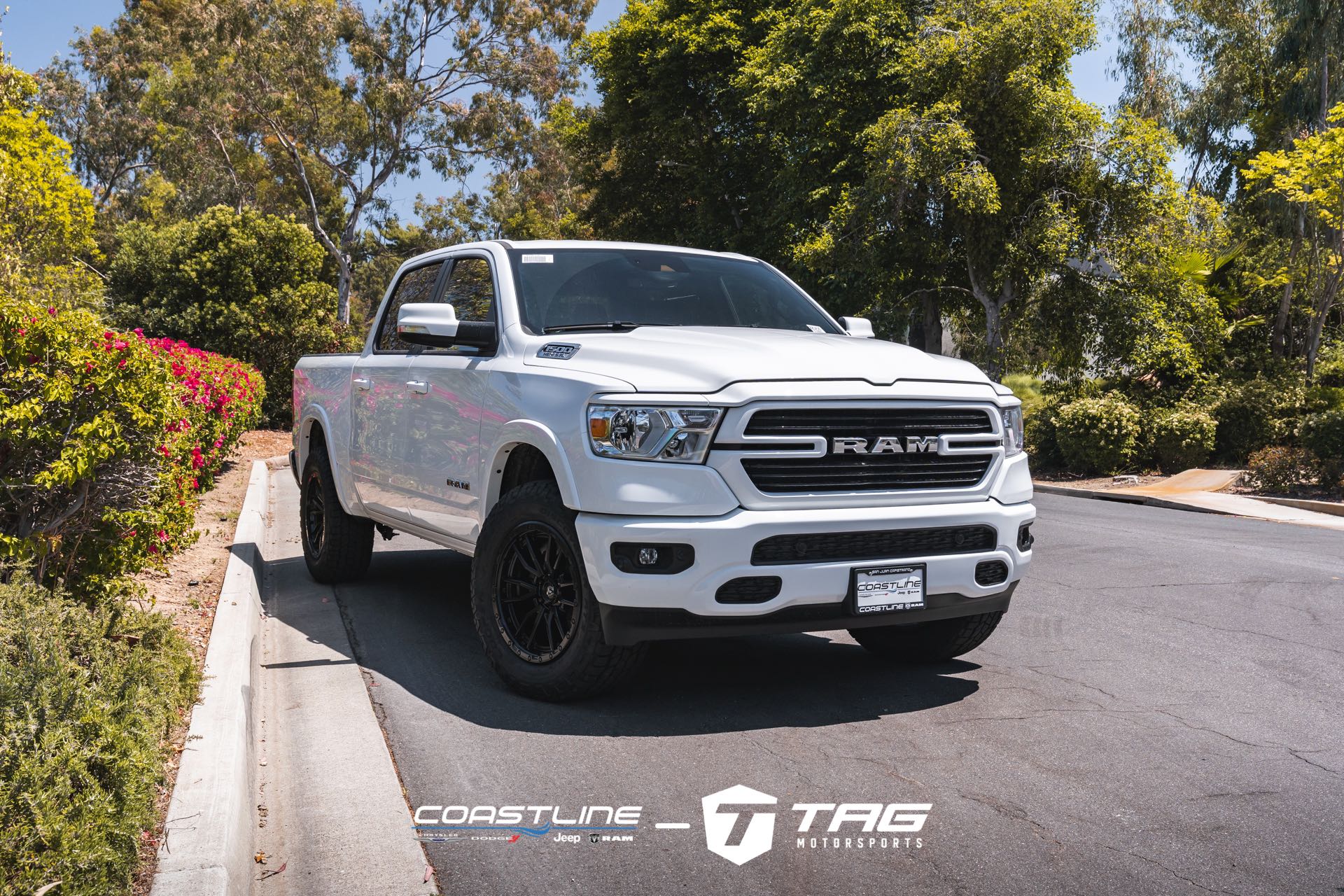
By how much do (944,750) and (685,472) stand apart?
58.3 inches

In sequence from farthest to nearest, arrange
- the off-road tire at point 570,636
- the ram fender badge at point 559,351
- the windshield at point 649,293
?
the windshield at point 649,293 → the ram fender badge at point 559,351 → the off-road tire at point 570,636

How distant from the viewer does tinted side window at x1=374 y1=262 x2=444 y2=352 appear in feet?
24.0

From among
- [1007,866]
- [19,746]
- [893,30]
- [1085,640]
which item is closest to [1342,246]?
[893,30]

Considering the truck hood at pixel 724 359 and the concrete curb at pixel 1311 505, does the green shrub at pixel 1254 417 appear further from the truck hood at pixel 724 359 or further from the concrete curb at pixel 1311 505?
the truck hood at pixel 724 359

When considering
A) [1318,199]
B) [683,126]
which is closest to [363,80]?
[683,126]

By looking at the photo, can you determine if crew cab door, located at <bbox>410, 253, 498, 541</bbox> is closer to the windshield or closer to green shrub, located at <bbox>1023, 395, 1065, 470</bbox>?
the windshield

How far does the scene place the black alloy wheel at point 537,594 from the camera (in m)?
5.11

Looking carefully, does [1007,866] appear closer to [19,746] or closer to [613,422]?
[613,422]

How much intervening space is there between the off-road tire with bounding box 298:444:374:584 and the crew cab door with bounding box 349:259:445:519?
685mm

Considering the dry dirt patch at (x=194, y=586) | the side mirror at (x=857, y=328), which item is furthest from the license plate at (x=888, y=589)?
the dry dirt patch at (x=194, y=586)

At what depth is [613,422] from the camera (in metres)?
4.87

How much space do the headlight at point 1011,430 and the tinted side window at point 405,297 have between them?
3.43 meters

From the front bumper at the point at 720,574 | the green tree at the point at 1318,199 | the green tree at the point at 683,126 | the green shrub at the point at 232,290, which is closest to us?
the front bumper at the point at 720,574

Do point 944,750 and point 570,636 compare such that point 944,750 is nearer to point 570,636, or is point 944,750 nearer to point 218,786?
point 570,636
